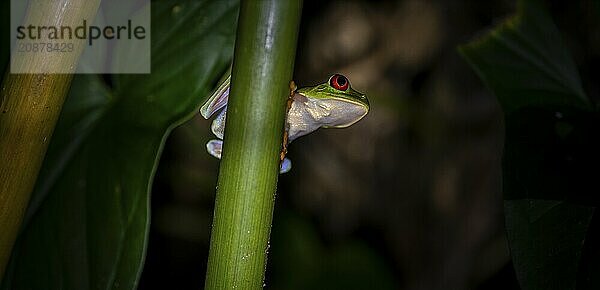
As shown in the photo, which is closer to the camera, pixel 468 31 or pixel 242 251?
pixel 242 251

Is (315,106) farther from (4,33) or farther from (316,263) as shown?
(316,263)

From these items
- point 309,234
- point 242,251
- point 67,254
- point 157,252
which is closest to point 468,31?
point 309,234

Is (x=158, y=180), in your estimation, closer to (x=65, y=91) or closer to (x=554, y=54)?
(x=554, y=54)

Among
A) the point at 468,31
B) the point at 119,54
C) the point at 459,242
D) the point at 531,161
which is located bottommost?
the point at 459,242

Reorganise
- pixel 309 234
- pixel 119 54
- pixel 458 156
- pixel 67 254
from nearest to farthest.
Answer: pixel 67 254
pixel 119 54
pixel 309 234
pixel 458 156

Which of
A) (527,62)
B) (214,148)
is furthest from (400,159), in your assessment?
(214,148)

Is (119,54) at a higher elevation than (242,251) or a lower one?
higher

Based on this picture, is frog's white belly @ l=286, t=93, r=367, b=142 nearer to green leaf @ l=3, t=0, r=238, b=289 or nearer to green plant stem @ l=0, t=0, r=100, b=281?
green leaf @ l=3, t=0, r=238, b=289
